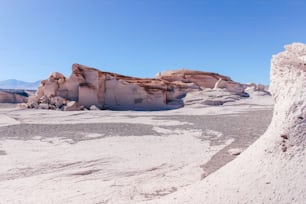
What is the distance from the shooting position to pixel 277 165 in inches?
105

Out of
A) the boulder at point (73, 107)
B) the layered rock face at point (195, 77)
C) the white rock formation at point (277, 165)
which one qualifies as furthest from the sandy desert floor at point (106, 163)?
the layered rock face at point (195, 77)

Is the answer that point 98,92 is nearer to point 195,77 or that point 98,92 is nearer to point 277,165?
point 195,77

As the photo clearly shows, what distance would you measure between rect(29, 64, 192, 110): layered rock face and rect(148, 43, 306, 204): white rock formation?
1601cm

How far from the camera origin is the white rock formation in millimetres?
2473

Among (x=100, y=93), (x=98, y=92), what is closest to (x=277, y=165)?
(x=98, y=92)

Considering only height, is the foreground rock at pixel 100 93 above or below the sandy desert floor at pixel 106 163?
above

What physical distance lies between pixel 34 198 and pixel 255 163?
2821mm

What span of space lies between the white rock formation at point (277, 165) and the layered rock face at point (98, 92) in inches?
630

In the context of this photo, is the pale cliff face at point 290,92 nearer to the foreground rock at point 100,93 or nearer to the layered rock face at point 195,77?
the foreground rock at point 100,93

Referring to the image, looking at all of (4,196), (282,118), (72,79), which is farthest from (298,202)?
(72,79)

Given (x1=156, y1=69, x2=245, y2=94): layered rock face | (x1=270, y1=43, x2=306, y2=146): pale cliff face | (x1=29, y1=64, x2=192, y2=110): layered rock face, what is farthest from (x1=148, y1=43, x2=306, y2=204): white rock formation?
(x1=156, y1=69, x2=245, y2=94): layered rock face

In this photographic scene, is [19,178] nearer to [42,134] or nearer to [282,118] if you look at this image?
[282,118]

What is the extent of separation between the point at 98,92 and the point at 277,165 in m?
18.3

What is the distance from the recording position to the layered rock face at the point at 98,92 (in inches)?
766
